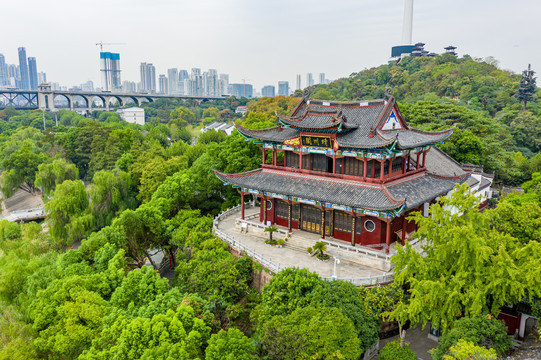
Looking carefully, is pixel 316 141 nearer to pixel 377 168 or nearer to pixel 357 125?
pixel 357 125

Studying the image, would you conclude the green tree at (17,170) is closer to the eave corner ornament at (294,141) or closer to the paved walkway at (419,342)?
the eave corner ornament at (294,141)

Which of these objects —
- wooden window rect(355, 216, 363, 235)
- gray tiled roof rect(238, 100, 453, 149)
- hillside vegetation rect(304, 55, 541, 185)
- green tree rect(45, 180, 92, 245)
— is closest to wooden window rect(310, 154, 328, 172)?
gray tiled roof rect(238, 100, 453, 149)

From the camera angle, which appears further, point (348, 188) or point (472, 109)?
point (472, 109)

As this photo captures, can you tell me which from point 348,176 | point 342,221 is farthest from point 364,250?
point 348,176

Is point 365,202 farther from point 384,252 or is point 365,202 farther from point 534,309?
point 534,309

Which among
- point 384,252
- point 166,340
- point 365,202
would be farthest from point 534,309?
point 166,340

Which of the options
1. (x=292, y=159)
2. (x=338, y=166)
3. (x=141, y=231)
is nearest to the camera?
(x=338, y=166)

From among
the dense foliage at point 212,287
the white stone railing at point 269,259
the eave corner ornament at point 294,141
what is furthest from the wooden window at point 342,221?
the eave corner ornament at point 294,141
